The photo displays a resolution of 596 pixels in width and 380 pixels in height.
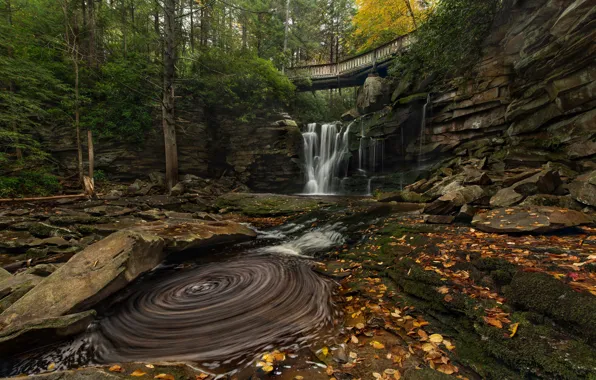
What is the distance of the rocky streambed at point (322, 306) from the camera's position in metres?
2.05

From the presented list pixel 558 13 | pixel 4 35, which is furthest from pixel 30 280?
pixel 558 13

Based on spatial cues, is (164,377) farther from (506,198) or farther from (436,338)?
(506,198)

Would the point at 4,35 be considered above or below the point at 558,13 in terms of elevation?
above

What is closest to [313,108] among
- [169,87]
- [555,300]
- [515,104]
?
[169,87]

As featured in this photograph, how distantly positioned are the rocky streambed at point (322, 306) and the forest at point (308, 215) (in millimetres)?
26

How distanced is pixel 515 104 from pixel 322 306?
471 inches

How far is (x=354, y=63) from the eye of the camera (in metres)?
21.0

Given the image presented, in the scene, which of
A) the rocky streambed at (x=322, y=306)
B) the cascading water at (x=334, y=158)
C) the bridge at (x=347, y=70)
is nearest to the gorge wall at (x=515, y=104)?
the cascading water at (x=334, y=158)

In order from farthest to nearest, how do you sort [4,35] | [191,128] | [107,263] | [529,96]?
[191,128] → [4,35] → [529,96] → [107,263]

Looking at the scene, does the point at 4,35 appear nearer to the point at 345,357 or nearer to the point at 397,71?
the point at 345,357

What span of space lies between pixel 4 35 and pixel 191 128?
852 cm

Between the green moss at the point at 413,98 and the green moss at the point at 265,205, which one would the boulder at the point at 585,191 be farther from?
the green moss at the point at 413,98

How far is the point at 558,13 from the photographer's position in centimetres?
834

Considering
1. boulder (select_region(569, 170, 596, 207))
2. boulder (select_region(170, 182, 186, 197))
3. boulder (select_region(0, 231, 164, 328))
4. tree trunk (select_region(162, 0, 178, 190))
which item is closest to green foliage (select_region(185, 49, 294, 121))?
tree trunk (select_region(162, 0, 178, 190))
